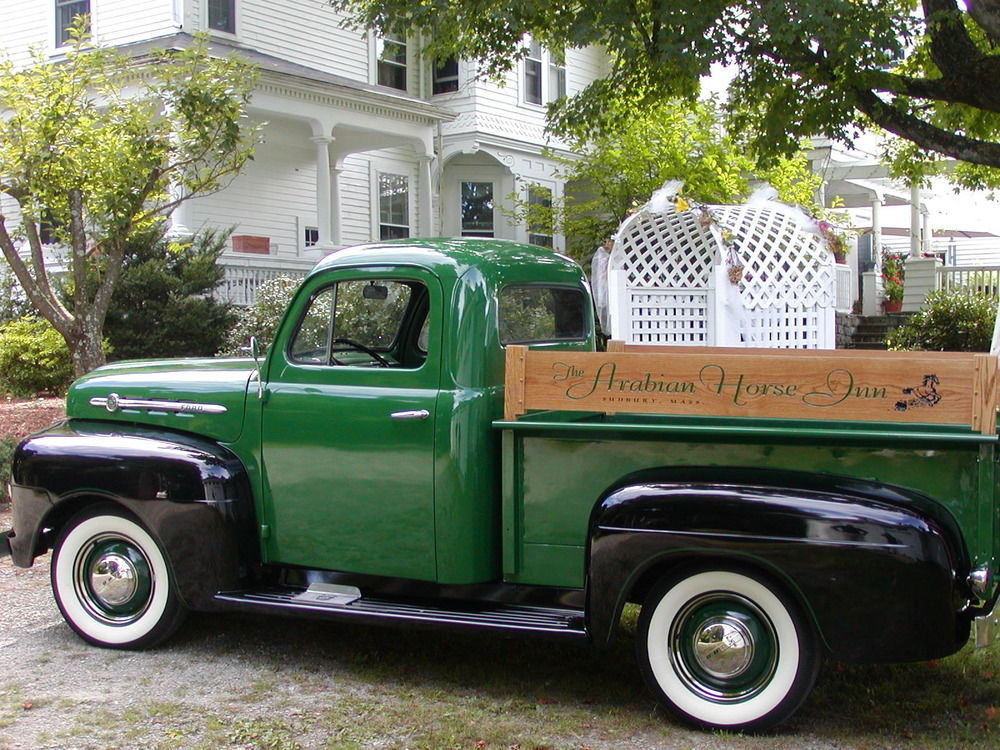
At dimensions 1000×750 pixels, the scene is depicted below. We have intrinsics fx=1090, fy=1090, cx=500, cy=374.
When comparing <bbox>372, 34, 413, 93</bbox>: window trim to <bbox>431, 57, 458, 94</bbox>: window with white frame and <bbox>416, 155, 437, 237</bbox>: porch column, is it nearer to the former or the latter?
<bbox>431, 57, 458, 94</bbox>: window with white frame

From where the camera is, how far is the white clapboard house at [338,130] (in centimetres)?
1836

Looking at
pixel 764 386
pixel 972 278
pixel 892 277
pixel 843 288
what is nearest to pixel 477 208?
pixel 843 288

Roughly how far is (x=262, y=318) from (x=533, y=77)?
11.3 meters

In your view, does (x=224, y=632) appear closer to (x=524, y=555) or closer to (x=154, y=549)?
(x=154, y=549)

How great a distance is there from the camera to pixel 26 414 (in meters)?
13.4

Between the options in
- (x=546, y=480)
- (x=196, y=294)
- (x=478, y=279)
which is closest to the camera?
(x=546, y=480)

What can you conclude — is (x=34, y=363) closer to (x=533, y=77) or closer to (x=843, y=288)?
(x=533, y=77)

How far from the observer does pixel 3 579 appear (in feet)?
23.5

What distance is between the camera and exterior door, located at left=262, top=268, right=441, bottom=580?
491cm

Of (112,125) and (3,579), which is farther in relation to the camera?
(112,125)

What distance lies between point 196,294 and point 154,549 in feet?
36.8

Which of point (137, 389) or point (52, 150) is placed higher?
point (52, 150)

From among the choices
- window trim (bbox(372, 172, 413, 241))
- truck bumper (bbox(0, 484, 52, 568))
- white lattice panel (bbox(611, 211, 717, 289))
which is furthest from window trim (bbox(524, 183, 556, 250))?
truck bumper (bbox(0, 484, 52, 568))

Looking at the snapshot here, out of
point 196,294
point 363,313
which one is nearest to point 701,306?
point 196,294
